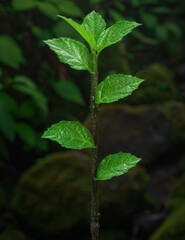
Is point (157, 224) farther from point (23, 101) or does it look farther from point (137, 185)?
point (23, 101)

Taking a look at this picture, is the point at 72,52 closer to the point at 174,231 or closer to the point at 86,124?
the point at 174,231

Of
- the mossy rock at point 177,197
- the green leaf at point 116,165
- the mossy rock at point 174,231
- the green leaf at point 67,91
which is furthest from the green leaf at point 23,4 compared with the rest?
the green leaf at point 116,165

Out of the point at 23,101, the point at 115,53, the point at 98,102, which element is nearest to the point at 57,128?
the point at 98,102

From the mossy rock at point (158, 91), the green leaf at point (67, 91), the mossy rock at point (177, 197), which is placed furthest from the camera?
the mossy rock at point (158, 91)

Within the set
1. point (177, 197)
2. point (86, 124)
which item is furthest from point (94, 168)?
point (86, 124)

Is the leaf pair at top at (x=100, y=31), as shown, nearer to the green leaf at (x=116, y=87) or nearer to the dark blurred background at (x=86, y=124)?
the green leaf at (x=116, y=87)

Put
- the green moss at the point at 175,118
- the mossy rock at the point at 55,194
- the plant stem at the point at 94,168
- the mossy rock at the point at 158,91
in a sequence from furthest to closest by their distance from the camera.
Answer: the mossy rock at the point at 158,91, the green moss at the point at 175,118, the mossy rock at the point at 55,194, the plant stem at the point at 94,168

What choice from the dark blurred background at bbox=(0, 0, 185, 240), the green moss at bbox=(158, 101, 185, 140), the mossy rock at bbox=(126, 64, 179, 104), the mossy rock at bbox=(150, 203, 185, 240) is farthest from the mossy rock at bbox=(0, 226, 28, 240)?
the mossy rock at bbox=(126, 64, 179, 104)
